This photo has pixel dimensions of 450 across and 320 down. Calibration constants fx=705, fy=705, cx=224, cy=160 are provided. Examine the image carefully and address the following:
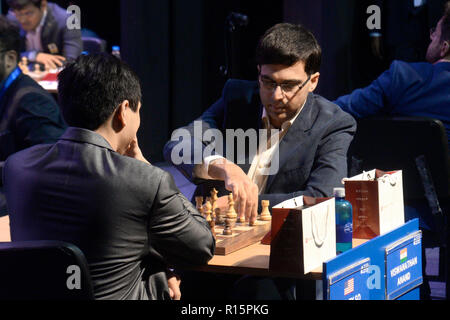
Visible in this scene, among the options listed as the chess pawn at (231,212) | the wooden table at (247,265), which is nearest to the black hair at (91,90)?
the wooden table at (247,265)

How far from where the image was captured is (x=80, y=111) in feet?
6.21

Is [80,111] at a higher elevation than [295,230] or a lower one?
higher

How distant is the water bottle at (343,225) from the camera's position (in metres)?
2.13

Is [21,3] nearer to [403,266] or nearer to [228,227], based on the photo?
[228,227]

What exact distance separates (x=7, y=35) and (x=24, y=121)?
1.44 feet

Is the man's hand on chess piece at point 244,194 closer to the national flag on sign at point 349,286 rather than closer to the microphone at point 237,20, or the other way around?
the national flag on sign at point 349,286

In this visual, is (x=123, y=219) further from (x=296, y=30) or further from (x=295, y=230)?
(x=296, y=30)

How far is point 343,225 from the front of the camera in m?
2.13

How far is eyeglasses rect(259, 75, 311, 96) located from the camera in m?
2.78

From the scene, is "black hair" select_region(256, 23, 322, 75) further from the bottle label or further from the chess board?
the bottle label

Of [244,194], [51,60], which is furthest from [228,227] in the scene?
[51,60]

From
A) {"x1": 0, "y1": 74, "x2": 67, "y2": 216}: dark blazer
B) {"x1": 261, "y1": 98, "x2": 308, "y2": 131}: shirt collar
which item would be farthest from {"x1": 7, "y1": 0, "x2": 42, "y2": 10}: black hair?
{"x1": 261, "y1": 98, "x2": 308, "y2": 131}: shirt collar
